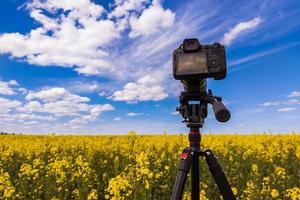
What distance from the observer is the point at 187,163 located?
2.74 metres

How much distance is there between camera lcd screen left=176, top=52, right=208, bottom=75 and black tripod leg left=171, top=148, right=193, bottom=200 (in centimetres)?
55

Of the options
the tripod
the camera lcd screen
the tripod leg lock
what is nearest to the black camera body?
the camera lcd screen

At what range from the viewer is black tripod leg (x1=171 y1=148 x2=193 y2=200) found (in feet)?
8.70

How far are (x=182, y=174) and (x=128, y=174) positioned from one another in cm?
315

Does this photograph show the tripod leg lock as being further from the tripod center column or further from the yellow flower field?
the yellow flower field

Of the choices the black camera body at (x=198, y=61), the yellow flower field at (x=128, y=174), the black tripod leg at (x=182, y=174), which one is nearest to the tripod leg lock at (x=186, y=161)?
the black tripod leg at (x=182, y=174)

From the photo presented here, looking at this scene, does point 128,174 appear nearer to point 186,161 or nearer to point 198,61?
point 186,161

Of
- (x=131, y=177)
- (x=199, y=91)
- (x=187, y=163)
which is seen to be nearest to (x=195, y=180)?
(x=187, y=163)

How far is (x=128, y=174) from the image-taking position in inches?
227

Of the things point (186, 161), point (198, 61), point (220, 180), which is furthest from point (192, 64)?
point (220, 180)

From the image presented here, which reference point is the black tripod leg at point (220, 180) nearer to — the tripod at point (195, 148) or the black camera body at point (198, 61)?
the tripod at point (195, 148)

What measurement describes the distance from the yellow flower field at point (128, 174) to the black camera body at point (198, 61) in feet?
7.99

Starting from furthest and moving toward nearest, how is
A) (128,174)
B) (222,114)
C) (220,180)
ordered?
(128,174) → (220,180) → (222,114)

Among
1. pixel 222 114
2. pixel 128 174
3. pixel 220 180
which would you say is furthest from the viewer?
pixel 128 174
